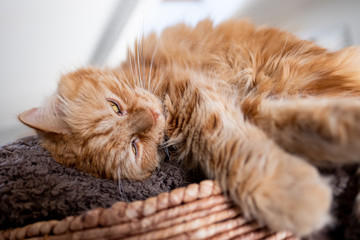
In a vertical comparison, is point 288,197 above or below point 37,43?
below

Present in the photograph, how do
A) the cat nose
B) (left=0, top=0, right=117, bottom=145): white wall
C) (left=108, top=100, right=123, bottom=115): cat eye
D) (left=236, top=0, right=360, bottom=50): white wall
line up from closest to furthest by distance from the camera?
the cat nose → (left=108, top=100, right=123, bottom=115): cat eye → (left=0, top=0, right=117, bottom=145): white wall → (left=236, top=0, right=360, bottom=50): white wall

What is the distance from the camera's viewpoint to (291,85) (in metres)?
1.03

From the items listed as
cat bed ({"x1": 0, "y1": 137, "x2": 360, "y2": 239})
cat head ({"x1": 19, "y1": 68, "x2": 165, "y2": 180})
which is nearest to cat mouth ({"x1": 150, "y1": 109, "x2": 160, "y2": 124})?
cat head ({"x1": 19, "y1": 68, "x2": 165, "y2": 180})

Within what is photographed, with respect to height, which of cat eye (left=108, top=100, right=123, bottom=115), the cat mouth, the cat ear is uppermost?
the cat ear

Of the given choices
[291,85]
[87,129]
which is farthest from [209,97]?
[87,129]

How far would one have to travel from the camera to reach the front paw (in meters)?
0.69

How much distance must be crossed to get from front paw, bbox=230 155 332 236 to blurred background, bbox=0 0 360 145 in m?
1.30

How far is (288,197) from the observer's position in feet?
2.30

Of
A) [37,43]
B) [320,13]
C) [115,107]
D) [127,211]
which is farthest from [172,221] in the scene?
[320,13]

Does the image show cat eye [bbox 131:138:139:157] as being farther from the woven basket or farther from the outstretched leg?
the woven basket

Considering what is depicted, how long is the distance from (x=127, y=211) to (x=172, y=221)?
12 cm

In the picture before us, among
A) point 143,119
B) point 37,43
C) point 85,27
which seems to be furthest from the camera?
point 85,27

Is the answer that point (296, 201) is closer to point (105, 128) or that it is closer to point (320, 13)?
point (105, 128)

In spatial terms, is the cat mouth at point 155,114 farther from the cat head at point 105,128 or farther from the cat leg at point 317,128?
the cat leg at point 317,128
